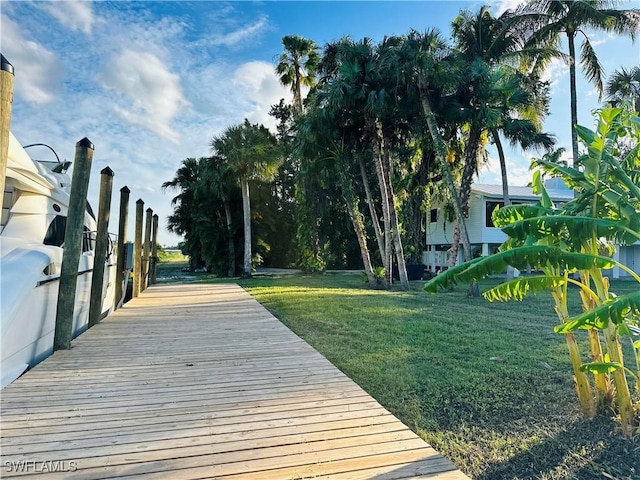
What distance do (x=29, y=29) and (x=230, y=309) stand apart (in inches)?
240

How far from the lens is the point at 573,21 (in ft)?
48.6

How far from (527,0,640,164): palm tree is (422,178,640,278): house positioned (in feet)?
18.8

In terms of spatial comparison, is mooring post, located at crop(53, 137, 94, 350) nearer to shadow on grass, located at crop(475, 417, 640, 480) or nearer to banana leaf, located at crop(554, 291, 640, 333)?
shadow on grass, located at crop(475, 417, 640, 480)

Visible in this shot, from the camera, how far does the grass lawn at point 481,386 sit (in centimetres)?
264

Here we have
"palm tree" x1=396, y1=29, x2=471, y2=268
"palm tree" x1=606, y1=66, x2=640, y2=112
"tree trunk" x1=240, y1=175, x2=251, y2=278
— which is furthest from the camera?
"palm tree" x1=606, y1=66, x2=640, y2=112

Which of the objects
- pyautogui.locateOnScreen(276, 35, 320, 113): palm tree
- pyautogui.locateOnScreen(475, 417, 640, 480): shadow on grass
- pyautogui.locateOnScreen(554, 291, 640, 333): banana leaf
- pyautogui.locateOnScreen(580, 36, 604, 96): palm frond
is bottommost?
pyautogui.locateOnScreen(475, 417, 640, 480): shadow on grass

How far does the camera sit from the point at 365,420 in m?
2.89

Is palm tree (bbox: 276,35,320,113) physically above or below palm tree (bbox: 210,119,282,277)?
above

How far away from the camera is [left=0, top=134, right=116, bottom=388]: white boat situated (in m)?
3.87

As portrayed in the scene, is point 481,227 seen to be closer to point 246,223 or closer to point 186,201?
point 246,223

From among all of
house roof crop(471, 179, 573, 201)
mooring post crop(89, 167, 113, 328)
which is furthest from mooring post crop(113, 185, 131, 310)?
house roof crop(471, 179, 573, 201)

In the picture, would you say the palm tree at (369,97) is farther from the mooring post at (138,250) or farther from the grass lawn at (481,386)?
the grass lawn at (481,386)

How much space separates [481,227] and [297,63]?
14.4 m

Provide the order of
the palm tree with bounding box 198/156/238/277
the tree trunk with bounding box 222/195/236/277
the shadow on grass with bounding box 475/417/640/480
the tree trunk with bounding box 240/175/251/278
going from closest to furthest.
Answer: the shadow on grass with bounding box 475/417/640/480
the tree trunk with bounding box 240/175/251/278
the palm tree with bounding box 198/156/238/277
the tree trunk with bounding box 222/195/236/277
